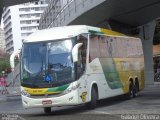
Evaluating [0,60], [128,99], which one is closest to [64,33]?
[128,99]

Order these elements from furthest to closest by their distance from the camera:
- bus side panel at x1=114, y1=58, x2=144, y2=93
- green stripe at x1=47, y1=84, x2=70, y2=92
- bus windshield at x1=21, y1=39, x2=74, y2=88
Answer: bus side panel at x1=114, y1=58, x2=144, y2=93, bus windshield at x1=21, y1=39, x2=74, y2=88, green stripe at x1=47, y1=84, x2=70, y2=92

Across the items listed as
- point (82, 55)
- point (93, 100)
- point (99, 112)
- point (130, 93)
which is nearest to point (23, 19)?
point (130, 93)

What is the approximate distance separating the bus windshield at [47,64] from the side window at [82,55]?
36 cm

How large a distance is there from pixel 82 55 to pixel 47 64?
1.39 m

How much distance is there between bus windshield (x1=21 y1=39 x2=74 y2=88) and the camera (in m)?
18.5

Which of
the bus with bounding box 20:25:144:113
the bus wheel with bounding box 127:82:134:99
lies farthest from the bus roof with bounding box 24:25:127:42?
the bus wheel with bounding box 127:82:134:99

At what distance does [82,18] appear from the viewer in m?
34.1

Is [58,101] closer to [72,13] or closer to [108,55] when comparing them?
[108,55]

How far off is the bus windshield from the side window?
14.0 inches

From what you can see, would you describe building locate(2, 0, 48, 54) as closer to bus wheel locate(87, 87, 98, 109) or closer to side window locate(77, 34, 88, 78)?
bus wheel locate(87, 87, 98, 109)

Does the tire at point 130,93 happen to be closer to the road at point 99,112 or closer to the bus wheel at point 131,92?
the bus wheel at point 131,92

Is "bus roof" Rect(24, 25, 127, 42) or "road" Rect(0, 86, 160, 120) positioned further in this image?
"bus roof" Rect(24, 25, 127, 42)

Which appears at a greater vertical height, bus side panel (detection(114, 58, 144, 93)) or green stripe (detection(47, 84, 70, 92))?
bus side panel (detection(114, 58, 144, 93))

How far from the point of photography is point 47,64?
18.7 m
